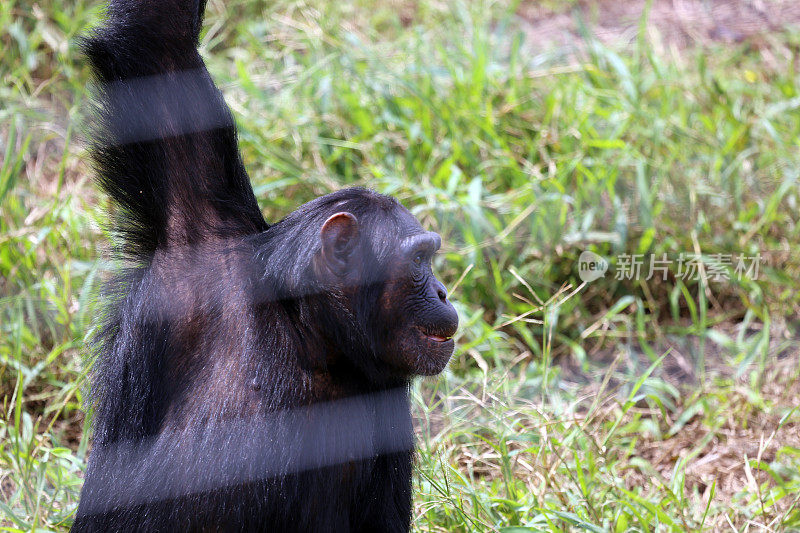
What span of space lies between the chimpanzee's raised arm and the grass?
0.57m

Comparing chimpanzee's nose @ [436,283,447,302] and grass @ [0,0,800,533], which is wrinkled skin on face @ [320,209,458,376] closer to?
chimpanzee's nose @ [436,283,447,302]

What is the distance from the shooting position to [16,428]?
8.63ft

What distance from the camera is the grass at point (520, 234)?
2.80 m

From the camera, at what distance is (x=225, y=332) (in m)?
2.15

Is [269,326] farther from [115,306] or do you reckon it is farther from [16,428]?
[16,428]

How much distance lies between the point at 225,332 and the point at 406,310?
405 mm

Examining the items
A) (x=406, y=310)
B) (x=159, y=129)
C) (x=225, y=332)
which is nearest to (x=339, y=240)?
(x=406, y=310)

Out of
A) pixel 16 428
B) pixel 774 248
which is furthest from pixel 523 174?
pixel 16 428

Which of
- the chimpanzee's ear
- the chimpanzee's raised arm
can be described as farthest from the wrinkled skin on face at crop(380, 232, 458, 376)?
the chimpanzee's raised arm

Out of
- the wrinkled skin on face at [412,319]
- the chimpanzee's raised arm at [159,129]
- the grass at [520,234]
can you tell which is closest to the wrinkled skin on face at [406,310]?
the wrinkled skin on face at [412,319]

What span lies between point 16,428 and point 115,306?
602 millimetres

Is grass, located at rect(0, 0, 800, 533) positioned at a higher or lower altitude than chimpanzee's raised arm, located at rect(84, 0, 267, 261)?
lower

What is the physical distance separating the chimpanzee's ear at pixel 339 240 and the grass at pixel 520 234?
71 centimetres

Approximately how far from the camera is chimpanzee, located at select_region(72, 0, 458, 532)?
6.79 feet
